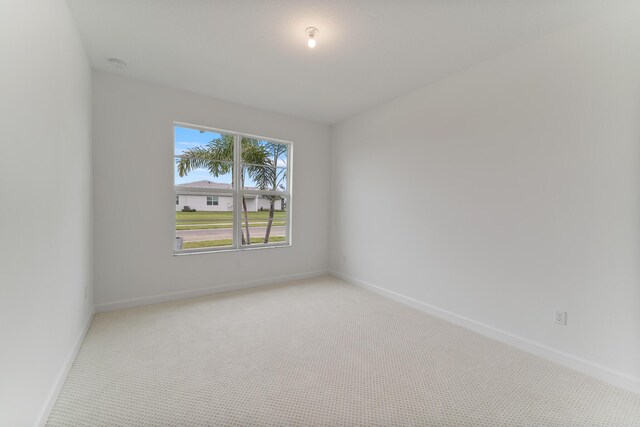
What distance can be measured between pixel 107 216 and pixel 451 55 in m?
3.89

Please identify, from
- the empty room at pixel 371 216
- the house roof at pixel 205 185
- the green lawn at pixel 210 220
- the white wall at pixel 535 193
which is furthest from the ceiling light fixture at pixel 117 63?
the white wall at pixel 535 193

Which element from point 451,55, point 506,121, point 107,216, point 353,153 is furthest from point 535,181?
point 107,216

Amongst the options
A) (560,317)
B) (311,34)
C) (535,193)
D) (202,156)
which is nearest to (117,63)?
(202,156)

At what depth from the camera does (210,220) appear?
370cm

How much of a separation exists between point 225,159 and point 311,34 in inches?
85.4

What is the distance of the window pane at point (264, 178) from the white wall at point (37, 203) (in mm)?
1969

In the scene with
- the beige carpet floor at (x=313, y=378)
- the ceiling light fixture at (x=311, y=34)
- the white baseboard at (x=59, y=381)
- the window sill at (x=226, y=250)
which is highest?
the ceiling light fixture at (x=311, y=34)

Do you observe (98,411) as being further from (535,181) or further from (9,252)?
(535,181)

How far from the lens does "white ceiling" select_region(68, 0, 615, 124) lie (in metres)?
1.94

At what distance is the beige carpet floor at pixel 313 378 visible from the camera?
1.56 metres

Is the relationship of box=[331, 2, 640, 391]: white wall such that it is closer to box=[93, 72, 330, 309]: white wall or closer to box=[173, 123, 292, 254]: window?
box=[173, 123, 292, 254]: window

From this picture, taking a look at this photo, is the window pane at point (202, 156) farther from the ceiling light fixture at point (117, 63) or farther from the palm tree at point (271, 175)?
the ceiling light fixture at point (117, 63)

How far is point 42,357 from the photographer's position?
1497 mm

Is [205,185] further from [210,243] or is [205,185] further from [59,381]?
[59,381]
